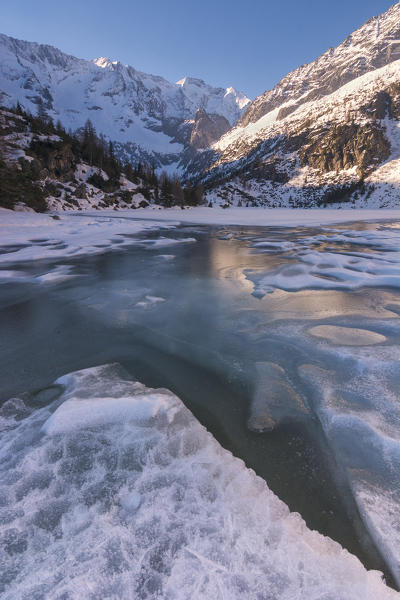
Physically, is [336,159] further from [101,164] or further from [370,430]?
[370,430]

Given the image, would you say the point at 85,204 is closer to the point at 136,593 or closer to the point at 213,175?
the point at 136,593

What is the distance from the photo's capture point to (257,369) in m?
2.73

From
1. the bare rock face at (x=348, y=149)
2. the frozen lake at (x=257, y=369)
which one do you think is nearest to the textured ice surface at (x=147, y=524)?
the frozen lake at (x=257, y=369)

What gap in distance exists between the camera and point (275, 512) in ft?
4.54

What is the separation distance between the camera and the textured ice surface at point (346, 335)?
317cm

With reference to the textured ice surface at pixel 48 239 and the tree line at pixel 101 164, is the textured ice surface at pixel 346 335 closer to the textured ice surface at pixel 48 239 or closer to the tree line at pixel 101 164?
the textured ice surface at pixel 48 239

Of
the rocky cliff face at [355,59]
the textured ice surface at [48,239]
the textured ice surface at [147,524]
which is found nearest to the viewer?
the textured ice surface at [147,524]

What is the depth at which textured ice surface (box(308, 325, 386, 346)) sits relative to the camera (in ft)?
10.4

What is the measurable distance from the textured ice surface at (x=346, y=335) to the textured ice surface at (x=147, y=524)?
2.18 m

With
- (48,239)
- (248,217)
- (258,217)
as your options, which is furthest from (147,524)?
(258,217)

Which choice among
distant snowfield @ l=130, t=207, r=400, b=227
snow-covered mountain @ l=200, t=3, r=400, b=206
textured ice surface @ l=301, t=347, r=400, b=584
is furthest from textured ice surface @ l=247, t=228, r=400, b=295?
snow-covered mountain @ l=200, t=3, r=400, b=206

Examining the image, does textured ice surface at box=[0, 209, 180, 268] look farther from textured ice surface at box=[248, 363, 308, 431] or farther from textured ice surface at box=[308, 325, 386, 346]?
textured ice surface at box=[308, 325, 386, 346]

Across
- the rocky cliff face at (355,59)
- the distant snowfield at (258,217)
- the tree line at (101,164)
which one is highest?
the rocky cliff face at (355,59)

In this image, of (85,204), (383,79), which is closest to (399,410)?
(85,204)
